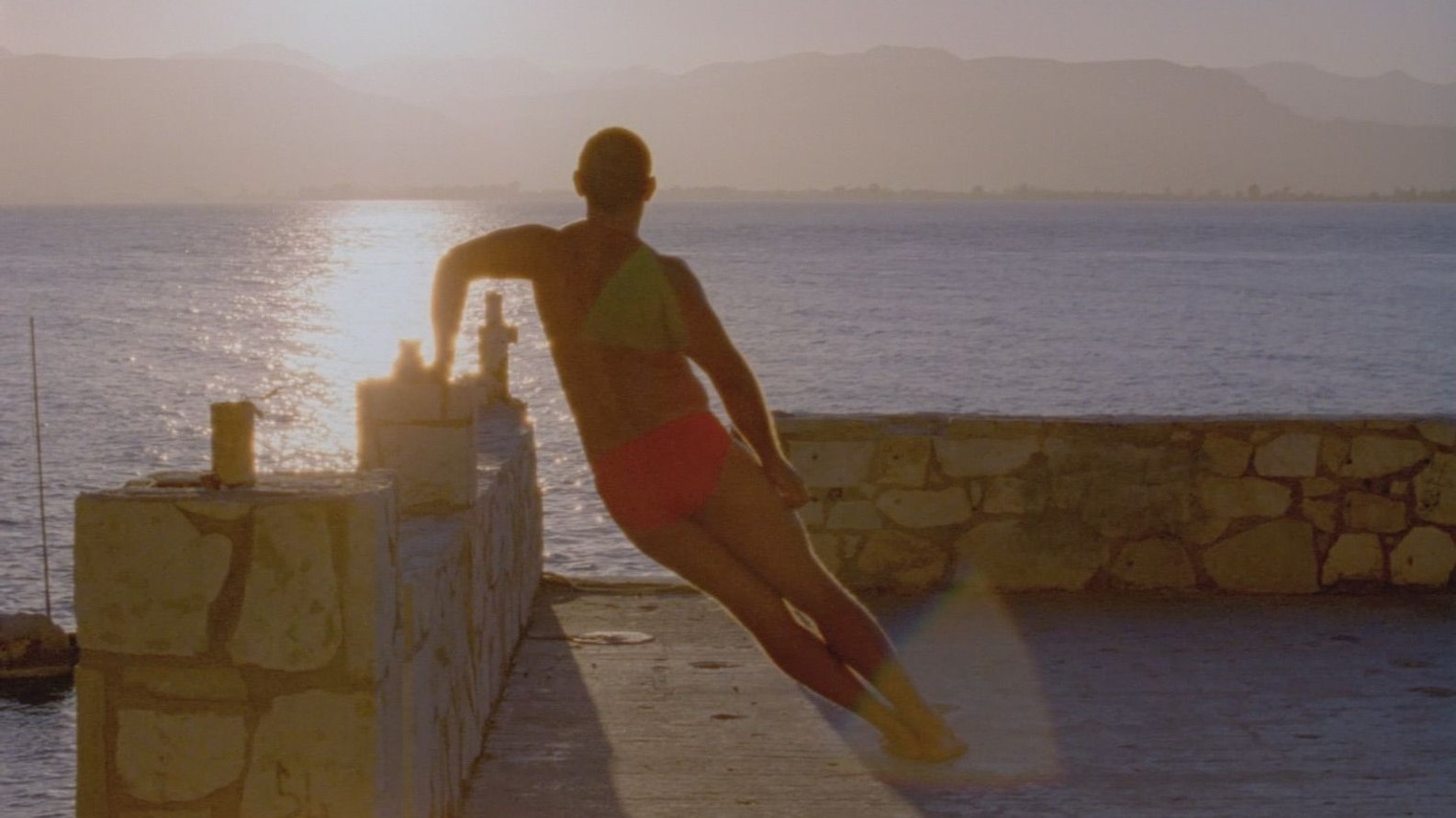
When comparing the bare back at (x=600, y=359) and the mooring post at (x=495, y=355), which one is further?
the mooring post at (x=495, y=355)

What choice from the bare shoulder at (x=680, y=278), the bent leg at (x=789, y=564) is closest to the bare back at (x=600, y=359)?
the bare shoulder at (x=680, y=278)

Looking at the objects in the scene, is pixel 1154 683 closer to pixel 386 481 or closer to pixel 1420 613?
pixel 1420 613

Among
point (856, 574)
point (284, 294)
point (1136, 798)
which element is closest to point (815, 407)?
point (856, 574)

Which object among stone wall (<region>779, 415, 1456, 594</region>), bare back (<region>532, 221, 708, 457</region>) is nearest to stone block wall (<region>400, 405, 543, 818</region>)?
bare back (<region>532, 221, 708, 457</region>)

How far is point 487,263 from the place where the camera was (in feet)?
15.4

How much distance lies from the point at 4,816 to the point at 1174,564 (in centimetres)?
1280

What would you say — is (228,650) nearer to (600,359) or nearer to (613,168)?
(600,359)

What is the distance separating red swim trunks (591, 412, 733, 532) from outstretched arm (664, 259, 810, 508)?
0.40 feet

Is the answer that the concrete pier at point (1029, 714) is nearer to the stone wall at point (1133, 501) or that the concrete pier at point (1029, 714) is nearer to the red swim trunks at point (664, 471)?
the stone wall at point (1133, 501)

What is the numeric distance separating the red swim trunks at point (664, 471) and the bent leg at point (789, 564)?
5 cm

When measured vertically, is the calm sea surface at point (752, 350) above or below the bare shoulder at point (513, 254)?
below

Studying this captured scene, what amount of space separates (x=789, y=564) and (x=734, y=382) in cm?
50

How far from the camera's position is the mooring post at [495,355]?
970 centimetres

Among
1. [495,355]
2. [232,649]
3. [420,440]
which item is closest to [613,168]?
[420,440]
